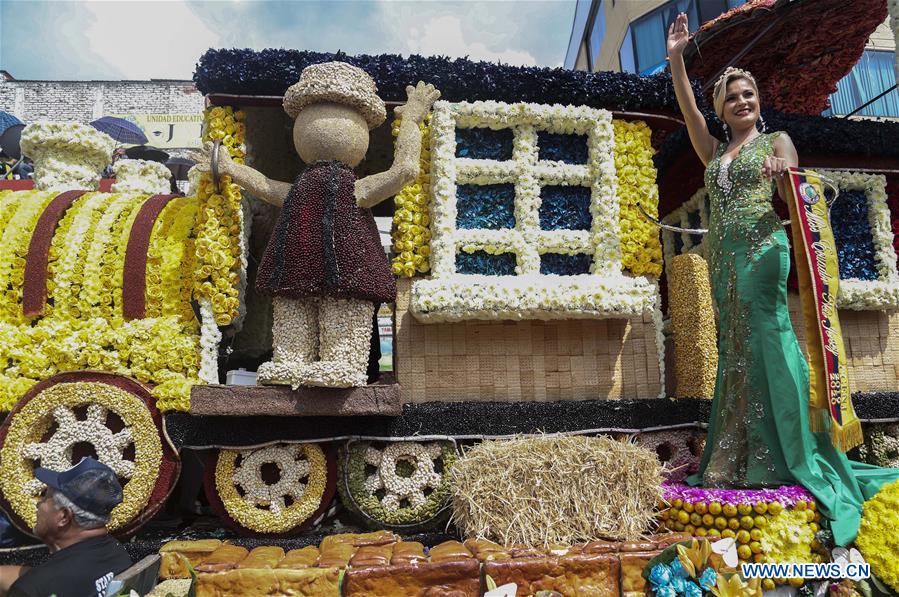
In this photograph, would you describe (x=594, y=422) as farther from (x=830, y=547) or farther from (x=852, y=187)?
(x=852, y=187)

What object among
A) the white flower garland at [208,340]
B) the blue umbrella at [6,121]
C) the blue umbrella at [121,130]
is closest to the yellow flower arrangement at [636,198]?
the white flower garland at [208,340]

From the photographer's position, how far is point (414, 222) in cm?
414

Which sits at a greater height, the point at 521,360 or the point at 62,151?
the point at 62,151

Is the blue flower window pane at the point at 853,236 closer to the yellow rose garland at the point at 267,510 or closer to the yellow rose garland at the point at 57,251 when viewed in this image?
the yellow rose garland at the point at 267,510

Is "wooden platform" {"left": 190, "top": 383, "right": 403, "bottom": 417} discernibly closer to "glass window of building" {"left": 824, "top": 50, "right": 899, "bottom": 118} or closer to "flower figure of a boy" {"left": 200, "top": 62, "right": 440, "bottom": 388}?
"flower figure of a boy" {"left": 200, "top": 62, "right": 440, "bottom": 388}

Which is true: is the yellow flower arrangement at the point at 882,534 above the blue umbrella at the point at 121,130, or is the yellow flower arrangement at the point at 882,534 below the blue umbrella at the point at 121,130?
below

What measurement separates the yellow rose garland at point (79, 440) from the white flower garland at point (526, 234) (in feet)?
5.79

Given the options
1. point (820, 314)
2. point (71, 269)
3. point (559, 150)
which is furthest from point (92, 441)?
point (820, 314)

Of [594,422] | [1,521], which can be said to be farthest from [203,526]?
[594,422]

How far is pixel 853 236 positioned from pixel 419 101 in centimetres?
372

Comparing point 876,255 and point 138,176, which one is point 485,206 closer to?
point 876,255

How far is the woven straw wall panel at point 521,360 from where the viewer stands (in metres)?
4.02

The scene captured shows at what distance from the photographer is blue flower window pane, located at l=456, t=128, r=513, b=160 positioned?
4.28 metres

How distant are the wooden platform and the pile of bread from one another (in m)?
0.87
